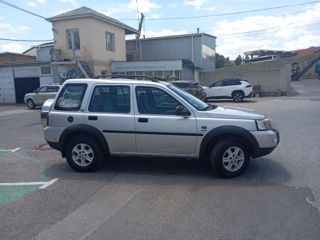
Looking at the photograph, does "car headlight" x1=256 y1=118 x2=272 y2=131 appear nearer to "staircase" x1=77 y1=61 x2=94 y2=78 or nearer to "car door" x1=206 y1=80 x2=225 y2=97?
"car door" x1=206 y1=80 x2=225 y2=97

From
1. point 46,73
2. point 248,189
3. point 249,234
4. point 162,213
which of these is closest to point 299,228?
point 249,234

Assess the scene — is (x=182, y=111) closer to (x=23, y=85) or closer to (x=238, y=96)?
(x=238, y=96)

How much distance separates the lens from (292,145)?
7.14 meters

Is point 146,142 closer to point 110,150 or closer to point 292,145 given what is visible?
point 110,150

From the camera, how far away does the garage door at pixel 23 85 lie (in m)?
24.8

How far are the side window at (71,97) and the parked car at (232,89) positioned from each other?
52.6 feet

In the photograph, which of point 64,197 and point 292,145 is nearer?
point 64,197

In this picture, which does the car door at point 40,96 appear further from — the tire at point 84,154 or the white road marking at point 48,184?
the white road marking at point 48,184

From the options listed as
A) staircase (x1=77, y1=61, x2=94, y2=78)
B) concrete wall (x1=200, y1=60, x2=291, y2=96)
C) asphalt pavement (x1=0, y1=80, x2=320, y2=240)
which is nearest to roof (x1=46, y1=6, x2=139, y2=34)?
staircase (x1=77, y1=61, x2=94, y2=78)

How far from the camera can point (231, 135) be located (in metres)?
4.96

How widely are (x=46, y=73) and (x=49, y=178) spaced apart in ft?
65.9

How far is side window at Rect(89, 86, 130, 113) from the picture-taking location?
17.4ft

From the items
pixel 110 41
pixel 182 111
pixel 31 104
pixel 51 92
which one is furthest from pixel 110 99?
pixel 110 41

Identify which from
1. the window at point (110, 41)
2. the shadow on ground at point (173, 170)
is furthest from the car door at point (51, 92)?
the shadow on ground at point (173, 170)
